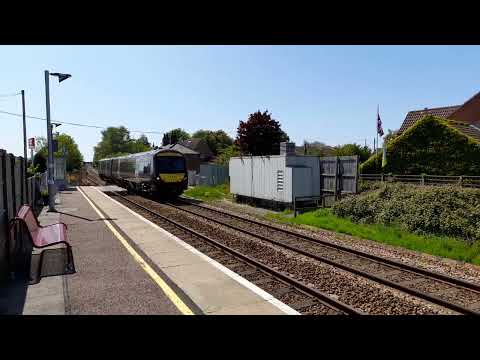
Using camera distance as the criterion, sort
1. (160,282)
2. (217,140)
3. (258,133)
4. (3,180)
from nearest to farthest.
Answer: (160,282) → (3,180) → (258,133) → (217,140)

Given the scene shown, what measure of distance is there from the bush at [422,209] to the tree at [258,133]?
2819 cm

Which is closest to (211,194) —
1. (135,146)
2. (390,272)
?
(390,272)

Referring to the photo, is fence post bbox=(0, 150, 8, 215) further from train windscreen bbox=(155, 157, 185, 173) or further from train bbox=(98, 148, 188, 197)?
train windscreen bbox=(155, 157, 185, 173)

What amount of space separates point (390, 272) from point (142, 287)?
526 centimetres

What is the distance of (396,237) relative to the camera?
11.4m

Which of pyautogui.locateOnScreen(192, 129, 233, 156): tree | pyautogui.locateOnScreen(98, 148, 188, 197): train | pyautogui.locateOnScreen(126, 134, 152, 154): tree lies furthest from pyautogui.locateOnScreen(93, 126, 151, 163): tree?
pyautogui.locateOnScreen(98, 148, 188, 197): train

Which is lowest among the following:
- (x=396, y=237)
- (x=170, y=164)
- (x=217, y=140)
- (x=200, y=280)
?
(x=396, y=237)

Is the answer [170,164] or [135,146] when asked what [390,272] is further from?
[135,146]

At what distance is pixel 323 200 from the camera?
1691cm

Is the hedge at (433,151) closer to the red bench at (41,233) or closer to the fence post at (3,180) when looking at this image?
the red bench at (41,233)

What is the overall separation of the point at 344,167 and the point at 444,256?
7865mm

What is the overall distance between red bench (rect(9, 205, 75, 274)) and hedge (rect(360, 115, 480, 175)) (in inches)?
825
